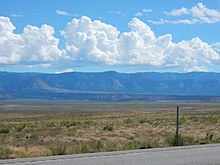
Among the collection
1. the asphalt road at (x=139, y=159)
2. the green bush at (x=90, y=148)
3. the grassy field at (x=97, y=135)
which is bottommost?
the grassy field at (x=97, y=135)

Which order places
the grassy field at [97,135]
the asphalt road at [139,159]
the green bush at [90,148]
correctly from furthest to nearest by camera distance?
the grassy field at [97,135] → the green bush at [90,148] → the asphalt road at [139,159]

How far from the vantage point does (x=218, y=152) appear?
13.0 metres

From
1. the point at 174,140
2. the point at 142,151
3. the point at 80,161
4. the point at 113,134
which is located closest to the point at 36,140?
the point at 113,134

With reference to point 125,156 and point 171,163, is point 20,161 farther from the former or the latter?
point 171,163

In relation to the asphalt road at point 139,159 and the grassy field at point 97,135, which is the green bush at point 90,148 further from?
the asphalt road at point 139,159

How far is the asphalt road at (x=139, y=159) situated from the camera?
10922mm

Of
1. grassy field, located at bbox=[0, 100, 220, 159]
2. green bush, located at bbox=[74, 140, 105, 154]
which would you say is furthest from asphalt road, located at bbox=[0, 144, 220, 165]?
grassy field, located at bbox=[0, 100, 220, 159]

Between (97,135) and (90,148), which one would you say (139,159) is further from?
(97,135)

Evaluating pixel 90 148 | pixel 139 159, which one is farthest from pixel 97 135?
pixel 139 159

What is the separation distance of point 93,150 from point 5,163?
146 inches

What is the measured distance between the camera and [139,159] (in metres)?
11.5

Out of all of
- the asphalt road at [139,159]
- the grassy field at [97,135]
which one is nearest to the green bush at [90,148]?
the grassy field at [97,135]

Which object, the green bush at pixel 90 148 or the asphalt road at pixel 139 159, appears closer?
the asphalt road at pixel 139 159

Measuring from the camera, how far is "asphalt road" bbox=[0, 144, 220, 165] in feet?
35.8
